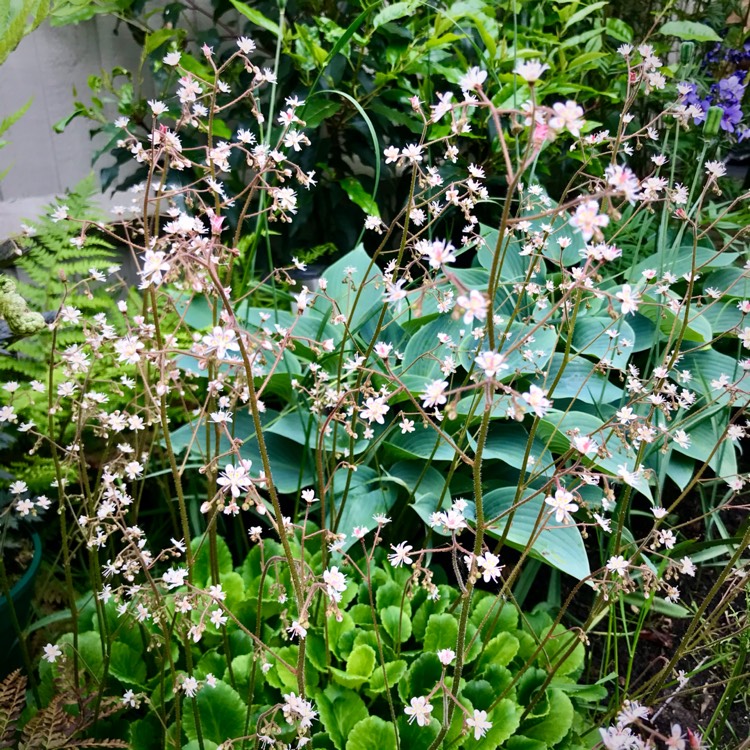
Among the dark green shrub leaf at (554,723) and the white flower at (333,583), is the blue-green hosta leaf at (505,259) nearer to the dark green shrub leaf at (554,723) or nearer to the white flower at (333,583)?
the dark green shrub leaf at (554,723)

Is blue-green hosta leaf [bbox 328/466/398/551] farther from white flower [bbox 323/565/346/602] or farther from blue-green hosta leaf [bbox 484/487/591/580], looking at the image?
white flower [bbox 323/565/346/602]

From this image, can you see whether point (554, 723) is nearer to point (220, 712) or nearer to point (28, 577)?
point (220, 712)

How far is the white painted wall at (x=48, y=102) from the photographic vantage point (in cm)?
197

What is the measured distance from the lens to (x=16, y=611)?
3.86 ft

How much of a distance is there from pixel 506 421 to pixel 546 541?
0.32 metres

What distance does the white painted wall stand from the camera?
1.97 metres

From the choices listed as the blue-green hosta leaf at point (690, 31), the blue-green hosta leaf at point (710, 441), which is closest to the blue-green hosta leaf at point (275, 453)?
the blue-green hosta leaf at point (710, 441)

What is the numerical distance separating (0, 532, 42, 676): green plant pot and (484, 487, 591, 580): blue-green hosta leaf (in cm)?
80

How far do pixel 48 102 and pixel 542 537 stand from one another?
1.88m

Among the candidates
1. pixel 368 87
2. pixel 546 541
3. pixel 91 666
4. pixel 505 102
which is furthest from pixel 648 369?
pixel 91 666

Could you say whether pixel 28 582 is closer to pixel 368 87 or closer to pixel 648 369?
pixel 648 369

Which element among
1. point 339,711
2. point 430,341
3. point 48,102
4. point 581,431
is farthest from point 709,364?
point 48,102

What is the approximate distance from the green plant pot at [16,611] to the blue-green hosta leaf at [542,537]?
0.80m

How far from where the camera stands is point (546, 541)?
117cm
